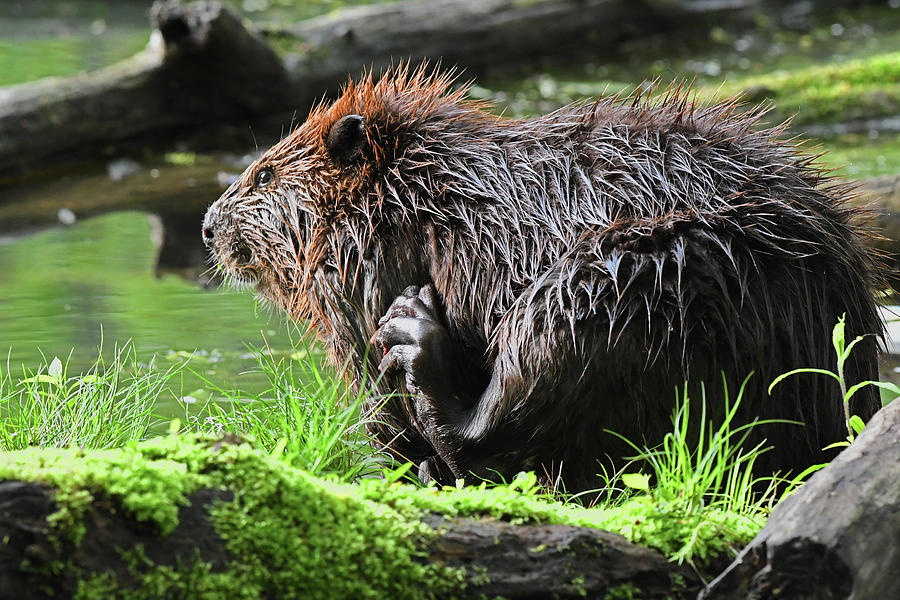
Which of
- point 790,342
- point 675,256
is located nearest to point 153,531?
point 675,256

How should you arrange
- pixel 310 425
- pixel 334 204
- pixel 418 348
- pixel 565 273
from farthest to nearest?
1. pixel 334 204
2. pixel 418 348
3. pixel 565 273
4. pixel 310 425

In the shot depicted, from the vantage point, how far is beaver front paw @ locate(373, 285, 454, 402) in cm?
343

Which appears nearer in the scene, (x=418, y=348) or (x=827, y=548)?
(x=827, y=548)

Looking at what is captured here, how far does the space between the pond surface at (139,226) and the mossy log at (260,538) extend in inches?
88.3

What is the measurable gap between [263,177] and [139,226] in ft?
12.1

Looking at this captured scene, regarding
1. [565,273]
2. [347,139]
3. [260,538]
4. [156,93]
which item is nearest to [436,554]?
[260,538]

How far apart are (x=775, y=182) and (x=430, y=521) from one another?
1.64 meters

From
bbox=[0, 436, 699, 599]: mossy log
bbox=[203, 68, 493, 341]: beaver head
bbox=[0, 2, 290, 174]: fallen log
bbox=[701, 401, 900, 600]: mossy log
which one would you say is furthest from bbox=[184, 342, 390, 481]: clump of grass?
bbox=[0, 2, 290, 174]: fallen log

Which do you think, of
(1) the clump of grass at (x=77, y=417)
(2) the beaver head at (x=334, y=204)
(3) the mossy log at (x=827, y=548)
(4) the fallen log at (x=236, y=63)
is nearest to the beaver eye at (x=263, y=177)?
(2) the beaver head at (x=334, y=204)

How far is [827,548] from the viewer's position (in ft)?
7.18

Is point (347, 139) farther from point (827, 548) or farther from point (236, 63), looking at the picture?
point (236, 63)

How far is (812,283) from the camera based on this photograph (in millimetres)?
3244

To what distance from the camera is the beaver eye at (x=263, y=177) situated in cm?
415

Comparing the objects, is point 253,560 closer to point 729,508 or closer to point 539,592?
point 539,592
